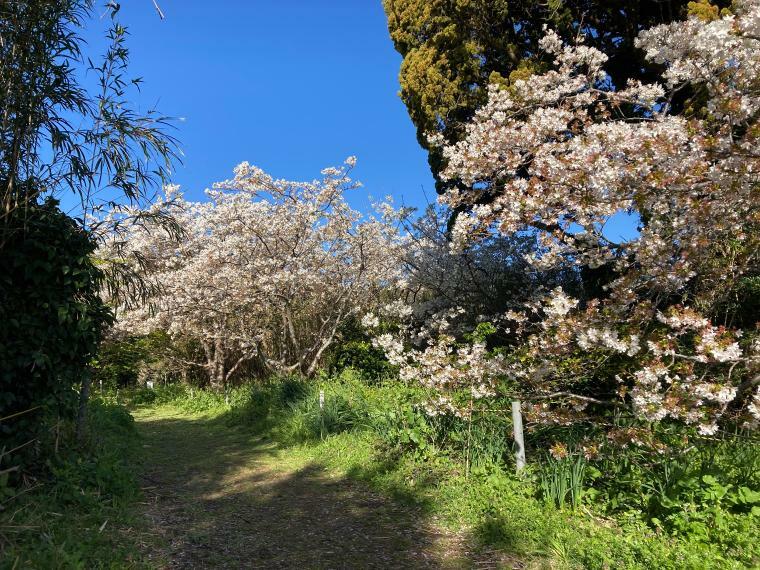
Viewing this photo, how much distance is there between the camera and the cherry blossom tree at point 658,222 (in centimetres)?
389

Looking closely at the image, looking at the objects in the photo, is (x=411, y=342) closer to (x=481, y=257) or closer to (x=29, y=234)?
(x=481, y=257)

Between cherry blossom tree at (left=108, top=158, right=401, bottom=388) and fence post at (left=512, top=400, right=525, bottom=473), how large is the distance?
6.70 m

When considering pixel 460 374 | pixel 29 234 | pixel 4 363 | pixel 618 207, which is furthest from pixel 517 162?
pixel 4 363

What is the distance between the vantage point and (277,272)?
424 inches

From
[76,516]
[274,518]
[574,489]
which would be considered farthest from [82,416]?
[574,489]

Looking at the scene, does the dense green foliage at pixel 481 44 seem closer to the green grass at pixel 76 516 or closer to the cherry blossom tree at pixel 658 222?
the cherry blossom tree at pixel 658 222

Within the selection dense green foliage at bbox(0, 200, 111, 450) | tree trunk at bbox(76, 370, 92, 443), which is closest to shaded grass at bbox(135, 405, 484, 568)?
tree trunk at bbox(76, 370, 92, 443)

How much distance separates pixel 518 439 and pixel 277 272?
23.4 ft

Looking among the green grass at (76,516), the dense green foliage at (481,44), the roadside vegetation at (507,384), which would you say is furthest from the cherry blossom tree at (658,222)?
the green grass at (76,516)

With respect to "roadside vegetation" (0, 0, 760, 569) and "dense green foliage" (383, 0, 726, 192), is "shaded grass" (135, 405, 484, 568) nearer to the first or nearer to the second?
"roadside vegetation" (0, 0, 760, 569)

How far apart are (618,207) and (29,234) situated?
541cm

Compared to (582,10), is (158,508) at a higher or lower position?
lower

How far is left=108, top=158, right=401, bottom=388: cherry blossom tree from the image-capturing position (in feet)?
36.8

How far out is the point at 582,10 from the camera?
8852mm
